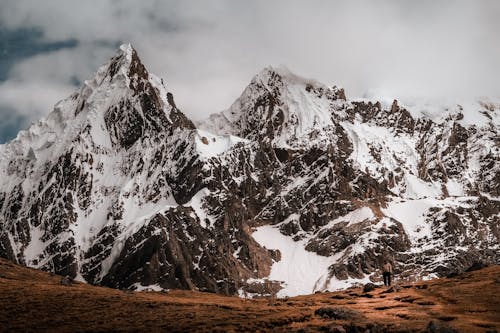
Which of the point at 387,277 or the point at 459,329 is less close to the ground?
the point at 387,277

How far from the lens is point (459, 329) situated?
2603 inches

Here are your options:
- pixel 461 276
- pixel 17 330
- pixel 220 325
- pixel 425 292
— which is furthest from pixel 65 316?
pixel 461 276

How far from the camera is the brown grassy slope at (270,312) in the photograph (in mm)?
71812

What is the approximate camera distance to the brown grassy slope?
71812 mm

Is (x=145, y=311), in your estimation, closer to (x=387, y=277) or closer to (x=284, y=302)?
(x=284, y=302)

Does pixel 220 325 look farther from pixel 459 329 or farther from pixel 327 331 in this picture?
pixel 459 329

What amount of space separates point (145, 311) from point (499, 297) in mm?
44367

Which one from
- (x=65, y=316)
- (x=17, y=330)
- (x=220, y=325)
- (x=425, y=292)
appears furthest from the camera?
(x=425, y=292)

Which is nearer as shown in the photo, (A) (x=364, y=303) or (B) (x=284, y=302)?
(A) (x=364, y=303)

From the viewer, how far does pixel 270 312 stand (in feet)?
275

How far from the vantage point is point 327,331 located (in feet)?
225

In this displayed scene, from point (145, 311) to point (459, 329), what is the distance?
4110 centimetres

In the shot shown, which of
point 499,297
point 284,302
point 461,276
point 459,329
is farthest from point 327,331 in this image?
point 461,276

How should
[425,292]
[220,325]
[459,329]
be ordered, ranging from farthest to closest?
1. [425,292]
2. [220,325]
3. [459,329]
